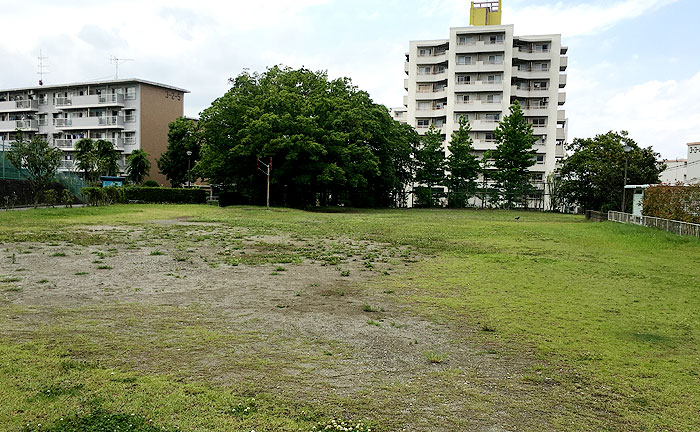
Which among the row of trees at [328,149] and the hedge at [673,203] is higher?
the row of trees at [328,149]

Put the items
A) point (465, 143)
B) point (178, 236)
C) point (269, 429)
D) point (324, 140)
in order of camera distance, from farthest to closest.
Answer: point (465, 143)
point (324, 140)
point (178, 236)
point (269, 429)

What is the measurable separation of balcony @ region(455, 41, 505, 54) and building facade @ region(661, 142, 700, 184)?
28151mm

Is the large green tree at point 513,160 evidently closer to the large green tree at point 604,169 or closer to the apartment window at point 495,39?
the large green tree at point 604,169

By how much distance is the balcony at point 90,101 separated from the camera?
194ft

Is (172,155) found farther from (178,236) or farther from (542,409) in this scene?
(542,409)

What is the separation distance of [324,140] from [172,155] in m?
25.4

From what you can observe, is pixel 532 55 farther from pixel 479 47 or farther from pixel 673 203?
pixel 673 203

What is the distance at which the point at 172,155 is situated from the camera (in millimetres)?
56250

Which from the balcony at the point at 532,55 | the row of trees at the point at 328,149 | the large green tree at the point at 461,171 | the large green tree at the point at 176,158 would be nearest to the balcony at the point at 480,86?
the balcony at the point at 532,55

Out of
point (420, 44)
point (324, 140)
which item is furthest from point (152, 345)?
point (420, 44)

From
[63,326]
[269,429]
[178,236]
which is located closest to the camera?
[269,429]

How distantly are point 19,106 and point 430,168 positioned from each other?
2007 inches

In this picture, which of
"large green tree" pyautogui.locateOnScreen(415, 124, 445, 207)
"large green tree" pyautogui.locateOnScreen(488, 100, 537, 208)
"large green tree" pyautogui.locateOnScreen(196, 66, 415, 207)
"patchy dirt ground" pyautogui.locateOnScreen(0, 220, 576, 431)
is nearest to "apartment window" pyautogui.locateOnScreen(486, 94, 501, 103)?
"large green tree" pyautogui.locateOnScreen(488, 100, 537, 208)

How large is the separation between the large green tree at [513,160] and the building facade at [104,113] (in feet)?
122
